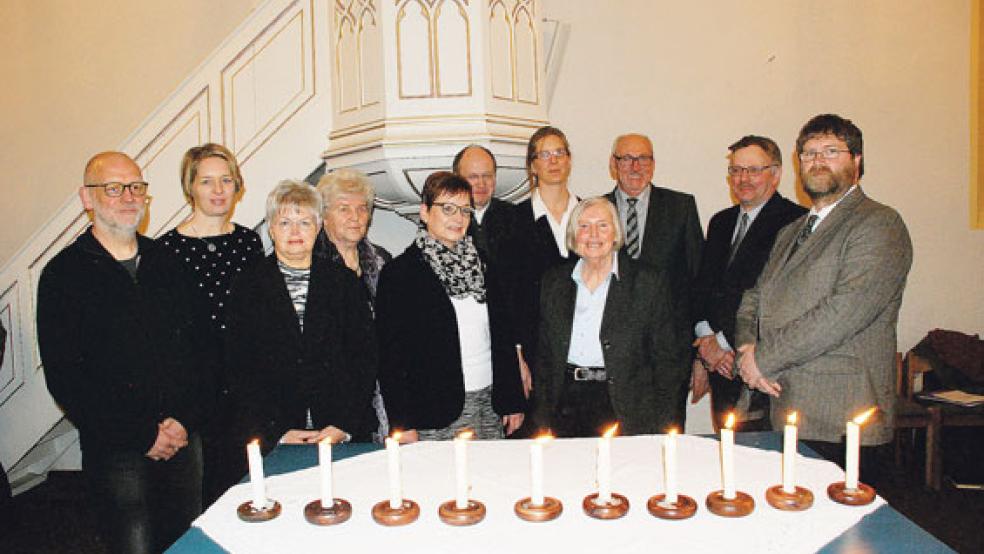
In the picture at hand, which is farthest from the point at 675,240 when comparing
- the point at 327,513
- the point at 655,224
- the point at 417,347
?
the point at 327,513

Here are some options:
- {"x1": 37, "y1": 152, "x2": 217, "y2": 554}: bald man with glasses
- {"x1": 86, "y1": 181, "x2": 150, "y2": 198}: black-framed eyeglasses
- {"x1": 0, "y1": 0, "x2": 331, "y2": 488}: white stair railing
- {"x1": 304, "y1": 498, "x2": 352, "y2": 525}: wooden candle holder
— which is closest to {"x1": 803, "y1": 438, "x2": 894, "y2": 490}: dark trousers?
{"x1": 304, "y1": 498, "x2": 352, "y2": 525}: wooden candle holder

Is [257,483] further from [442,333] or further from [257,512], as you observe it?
[442,333]

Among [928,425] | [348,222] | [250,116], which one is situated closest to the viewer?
[348,222]

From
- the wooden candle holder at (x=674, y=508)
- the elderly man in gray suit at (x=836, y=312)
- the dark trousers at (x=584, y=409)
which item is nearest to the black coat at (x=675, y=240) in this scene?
the dark trousers at (x=584, y=409)

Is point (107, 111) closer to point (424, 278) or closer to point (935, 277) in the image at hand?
point (424, 278)

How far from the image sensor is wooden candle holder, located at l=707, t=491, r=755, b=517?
1546mm

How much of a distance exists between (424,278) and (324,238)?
534 millimetres

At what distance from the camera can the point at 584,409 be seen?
9.39 ft

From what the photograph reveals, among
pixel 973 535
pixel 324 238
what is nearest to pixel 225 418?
pixel 324 238

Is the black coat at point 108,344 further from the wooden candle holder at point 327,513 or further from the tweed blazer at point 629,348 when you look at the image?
the tweed blazer at point 629,348

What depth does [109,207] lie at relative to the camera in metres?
2.56

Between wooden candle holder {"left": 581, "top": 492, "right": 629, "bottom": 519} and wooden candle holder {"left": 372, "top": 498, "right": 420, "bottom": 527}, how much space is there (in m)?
0.35

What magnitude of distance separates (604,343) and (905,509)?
2.10 meters

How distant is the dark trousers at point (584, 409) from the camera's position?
9.35 ft
